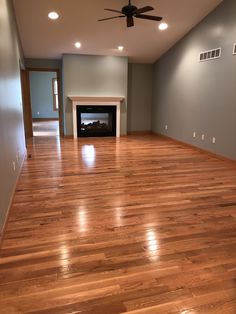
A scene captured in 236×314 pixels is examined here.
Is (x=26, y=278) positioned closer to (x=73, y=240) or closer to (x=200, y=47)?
(x=73, y=240)

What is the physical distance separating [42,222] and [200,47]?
5228mm

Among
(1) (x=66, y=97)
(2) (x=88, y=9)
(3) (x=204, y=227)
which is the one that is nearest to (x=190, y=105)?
(2) (x=88, y=9)

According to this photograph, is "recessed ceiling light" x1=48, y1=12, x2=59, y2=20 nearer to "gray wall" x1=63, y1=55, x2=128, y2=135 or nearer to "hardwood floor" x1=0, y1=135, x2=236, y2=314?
"gray wall" x1=63, y1=55, x2=128, y2=135

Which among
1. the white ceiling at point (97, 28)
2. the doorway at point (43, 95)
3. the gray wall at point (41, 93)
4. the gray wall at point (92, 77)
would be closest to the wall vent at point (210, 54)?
the white ceiling at point (97, 28)

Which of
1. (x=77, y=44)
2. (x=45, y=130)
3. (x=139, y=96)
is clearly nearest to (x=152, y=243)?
(x=77, y=44)

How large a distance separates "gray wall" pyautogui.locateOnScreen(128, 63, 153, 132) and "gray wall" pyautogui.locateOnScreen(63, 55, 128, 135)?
59cm

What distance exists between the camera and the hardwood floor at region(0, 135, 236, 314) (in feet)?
5.09

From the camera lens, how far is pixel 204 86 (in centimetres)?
564

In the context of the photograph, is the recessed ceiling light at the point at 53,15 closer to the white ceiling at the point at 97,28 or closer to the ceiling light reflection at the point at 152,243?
the white ceiling at the point at 97,28

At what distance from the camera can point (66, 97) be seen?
762 centimetres

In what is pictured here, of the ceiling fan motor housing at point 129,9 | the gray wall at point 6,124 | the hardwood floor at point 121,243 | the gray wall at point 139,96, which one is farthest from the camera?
the gray wall at point 139,96

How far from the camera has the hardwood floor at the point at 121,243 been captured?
1551 millimetres

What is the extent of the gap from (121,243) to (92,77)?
21.0 ft

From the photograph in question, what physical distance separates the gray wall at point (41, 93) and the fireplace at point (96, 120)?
571cm
